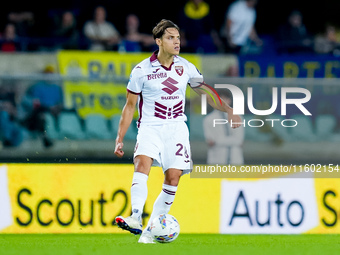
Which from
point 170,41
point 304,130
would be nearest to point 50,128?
point 170,41

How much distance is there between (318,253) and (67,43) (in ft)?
27.3

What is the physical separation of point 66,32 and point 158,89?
24.4ft

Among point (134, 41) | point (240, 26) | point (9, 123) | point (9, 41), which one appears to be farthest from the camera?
point (240, 26)

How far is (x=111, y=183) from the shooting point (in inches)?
402

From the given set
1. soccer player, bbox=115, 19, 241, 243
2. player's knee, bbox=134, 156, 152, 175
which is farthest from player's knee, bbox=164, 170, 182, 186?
player's knee, bbox=134, 156, 152, 175

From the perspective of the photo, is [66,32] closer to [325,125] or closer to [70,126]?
[70,126]

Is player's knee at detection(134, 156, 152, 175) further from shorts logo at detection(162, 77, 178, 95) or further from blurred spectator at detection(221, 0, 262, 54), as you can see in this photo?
blurred spectator at detection(221, 0, 262, 54)

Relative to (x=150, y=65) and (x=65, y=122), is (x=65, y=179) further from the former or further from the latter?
(x=150, y=65)

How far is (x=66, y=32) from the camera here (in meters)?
15.4

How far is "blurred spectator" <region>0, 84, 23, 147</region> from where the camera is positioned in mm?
10227

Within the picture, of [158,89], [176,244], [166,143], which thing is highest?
[158,89]

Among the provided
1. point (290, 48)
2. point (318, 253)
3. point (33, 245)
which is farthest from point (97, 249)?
point (290, 48)

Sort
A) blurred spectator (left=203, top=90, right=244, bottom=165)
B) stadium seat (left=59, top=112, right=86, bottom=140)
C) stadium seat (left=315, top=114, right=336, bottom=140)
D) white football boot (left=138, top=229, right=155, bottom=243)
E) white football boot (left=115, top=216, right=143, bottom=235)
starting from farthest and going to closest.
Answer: stadium seat (left=315, top=114, right=336, bottom=140), blurred spectator (left=203, top=90, right=244, bottom=165), stadium seat (left=59, top=112, right=86, bottom=140), white football boot (left=138, top=229, right=155, bottom=243), white football boot (left=115, top=216, right=143, bottom=235)

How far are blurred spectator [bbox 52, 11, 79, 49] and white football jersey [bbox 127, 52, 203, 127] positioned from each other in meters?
6.77
